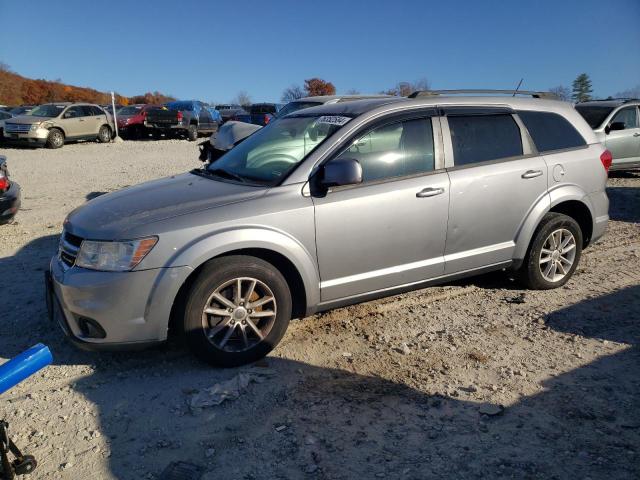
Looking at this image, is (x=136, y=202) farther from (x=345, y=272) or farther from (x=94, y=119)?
(x=94, y=119)

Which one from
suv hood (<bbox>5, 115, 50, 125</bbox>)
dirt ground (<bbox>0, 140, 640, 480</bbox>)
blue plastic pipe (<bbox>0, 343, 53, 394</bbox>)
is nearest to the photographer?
blue plastic pipe (<bbox>0, 343, 53, 394</bbox>)

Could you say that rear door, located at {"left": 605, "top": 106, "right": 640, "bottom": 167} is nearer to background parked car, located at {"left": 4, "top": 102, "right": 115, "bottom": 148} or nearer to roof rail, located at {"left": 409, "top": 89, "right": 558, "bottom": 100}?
roof rail, located at {"left": 409, "top": 89, "right": 558, "bottom": 100}

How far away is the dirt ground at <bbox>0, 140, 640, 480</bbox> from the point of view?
2750 millimetres

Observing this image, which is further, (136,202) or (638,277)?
(638,277)

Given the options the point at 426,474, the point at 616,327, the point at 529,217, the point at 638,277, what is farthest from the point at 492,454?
the point at 638,277

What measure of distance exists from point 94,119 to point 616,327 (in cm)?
1980

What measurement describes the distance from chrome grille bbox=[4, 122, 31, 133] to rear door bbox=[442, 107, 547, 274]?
17.3 meters

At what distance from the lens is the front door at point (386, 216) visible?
12.7ft

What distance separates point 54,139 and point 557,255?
58.8ft

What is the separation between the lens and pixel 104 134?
20562mm

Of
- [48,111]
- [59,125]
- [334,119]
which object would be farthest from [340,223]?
[48,111]

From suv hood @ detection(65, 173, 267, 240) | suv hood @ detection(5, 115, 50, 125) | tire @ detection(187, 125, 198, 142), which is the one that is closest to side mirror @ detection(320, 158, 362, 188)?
suv hood @ detection(65, 173, 267, 240)

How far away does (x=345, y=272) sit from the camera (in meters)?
3.95

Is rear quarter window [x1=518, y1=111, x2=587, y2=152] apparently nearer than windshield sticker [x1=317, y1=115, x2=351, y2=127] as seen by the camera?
No
